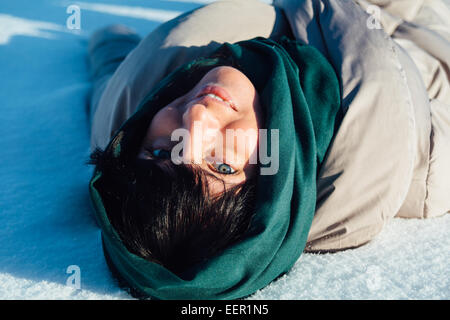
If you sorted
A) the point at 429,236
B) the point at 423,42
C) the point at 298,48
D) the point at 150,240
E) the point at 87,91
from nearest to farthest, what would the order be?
the point at 150,240
the point at 429,236
the point at 298,48
the point at 423,42
the point at 87,91

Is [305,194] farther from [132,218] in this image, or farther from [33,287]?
[33,287]

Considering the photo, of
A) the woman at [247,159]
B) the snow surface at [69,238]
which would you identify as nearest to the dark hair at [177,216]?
the woman at [247,159]

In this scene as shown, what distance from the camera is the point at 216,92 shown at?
858mm

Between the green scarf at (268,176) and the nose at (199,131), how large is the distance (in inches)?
4.1

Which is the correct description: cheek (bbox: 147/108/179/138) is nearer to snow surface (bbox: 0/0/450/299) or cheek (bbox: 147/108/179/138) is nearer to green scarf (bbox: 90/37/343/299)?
green scarf (bbox: 90/37/343/299)

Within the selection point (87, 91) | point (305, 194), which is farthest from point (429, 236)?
point (87, 91)

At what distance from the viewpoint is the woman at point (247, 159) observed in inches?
29.4

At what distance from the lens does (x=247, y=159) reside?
83 cm

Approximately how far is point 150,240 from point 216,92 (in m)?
0.31

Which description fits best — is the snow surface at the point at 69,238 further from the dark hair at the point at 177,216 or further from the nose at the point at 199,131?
the nose at the point at 199,131

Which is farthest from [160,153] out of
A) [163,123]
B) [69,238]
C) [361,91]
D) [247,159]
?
[361,91]

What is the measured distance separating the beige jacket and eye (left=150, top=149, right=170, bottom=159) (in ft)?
1.00

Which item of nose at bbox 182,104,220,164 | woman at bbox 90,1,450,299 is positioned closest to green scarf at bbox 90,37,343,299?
woman at bbox 90,1,450,299

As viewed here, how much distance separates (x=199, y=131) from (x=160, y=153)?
11 cm
